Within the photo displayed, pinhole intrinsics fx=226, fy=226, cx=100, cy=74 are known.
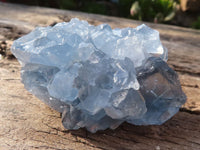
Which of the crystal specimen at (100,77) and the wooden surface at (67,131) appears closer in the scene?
the crystal specimen at (100,77)

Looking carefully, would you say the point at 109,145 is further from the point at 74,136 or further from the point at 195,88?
the point at 195,88

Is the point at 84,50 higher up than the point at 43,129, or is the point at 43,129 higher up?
the point at 84,50

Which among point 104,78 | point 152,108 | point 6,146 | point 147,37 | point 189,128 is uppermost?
point 147,37

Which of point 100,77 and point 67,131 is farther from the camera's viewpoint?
point 67,131

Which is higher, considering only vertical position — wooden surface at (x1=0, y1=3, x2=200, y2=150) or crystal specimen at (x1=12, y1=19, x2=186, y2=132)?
crystal specimen at (x1=12, y1=19, x2=186, y2=132)

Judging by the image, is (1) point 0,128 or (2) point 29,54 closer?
(2) point 29,54

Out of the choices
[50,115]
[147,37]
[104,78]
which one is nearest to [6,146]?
[50,115]

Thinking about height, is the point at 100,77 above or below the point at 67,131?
above

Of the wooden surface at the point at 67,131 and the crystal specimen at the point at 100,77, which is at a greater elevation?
the crystal specimen at the point at 100,77
